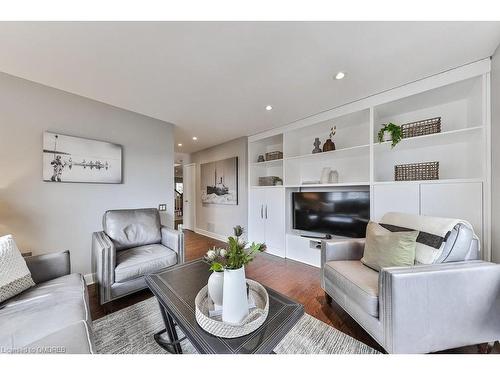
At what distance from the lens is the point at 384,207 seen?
2191 mm

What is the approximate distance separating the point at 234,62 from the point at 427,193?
7.34 feet

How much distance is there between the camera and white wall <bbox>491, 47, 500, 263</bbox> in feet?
4.96

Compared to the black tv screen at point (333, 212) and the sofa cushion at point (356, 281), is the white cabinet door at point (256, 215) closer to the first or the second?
the black tv screen at point (333, 212)

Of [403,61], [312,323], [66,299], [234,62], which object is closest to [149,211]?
[66,299]

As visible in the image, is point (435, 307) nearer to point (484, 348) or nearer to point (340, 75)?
point (484, 348)

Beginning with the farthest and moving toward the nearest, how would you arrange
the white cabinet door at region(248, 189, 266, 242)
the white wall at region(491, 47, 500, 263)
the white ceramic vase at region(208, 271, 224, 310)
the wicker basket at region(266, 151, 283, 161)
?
the white cabinet door at region(248, 189, 266, 242) < the wicker basket at region(266, 151, 283, 161) < the white wall at region(491, 47, 500, 263) < the white ceramic vase at region(208, 271, 224, 310)

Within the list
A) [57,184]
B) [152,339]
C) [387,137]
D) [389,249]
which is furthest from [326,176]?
[57,184]

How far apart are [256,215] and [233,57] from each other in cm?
269

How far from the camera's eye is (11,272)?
3.88 ft

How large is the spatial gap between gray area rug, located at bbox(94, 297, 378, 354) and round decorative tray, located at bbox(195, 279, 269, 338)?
1.71ft

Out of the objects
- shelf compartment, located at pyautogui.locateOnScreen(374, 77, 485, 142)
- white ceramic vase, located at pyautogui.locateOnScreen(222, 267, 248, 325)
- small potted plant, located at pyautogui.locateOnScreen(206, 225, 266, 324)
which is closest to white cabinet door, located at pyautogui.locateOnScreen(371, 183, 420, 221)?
shelf compartment, located at pyautogui.locateOnScreen(374, 77, 485, 142)

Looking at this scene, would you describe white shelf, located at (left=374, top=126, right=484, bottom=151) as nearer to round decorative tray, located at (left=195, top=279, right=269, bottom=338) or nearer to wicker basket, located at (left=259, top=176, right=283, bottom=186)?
wicker basket, located at (left=259, top=176, right=283, bottom=186)

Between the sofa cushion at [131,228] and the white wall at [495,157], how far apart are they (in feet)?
Answer: 10.7
